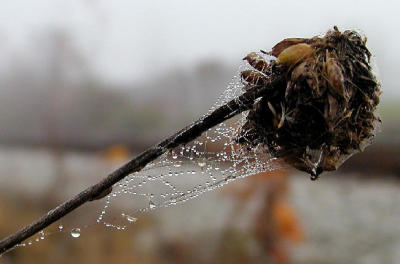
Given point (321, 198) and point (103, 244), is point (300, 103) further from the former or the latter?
point (321, 198)

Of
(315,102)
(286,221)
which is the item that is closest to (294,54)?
(315,102)

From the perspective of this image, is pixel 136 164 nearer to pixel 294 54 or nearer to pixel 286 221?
pixel 294 54

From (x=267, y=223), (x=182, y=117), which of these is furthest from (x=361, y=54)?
(x=182, y=117)

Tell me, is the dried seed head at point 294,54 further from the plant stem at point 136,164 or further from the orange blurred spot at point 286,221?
the orange blurred spot at point 286,221

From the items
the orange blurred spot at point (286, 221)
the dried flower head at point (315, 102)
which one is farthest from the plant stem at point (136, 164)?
the orange blurred spot at point (286, 221)

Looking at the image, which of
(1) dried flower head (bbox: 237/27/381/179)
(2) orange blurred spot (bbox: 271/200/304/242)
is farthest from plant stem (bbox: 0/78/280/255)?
(2) orange blurred spot (bbox: 271/200/304/242)

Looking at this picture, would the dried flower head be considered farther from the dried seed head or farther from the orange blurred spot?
the orange blurred spot

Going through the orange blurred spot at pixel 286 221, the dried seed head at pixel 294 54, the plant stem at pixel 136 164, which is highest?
the dried seed head at pixel 294 54
